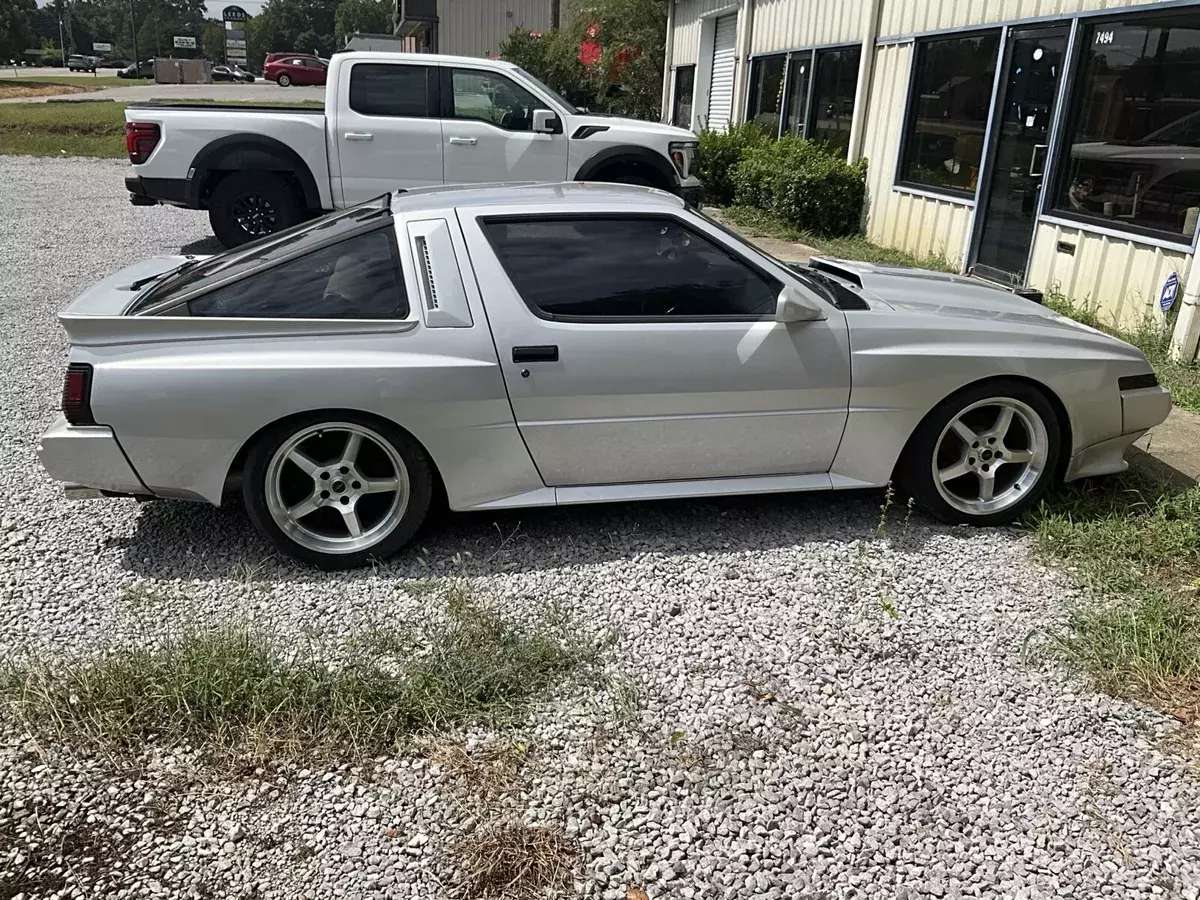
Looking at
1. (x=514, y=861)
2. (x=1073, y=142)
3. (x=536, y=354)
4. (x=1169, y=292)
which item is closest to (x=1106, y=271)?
(x=1169, y=292)

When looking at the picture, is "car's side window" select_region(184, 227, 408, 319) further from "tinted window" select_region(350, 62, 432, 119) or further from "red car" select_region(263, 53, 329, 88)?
"red car" select_region(263, 53, 329, 88)

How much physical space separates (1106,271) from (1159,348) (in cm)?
101

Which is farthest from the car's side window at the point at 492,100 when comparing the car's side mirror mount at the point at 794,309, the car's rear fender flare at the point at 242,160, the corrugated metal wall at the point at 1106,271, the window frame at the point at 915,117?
the car's side mirror mount at the point at 794,309

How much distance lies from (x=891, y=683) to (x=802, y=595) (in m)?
0.60

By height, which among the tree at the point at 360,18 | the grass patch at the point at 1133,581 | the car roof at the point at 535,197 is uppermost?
the tree at the point at 360,18

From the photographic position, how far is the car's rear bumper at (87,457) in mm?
3742

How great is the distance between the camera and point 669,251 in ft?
14.0

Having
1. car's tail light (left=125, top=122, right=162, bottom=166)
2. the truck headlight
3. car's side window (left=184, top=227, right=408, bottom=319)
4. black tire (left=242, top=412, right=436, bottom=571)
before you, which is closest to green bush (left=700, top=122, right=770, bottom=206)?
the truck headlight

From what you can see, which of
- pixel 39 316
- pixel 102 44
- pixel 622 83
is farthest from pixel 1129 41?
pixel 102 44

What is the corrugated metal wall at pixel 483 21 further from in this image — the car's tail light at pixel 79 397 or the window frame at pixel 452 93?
the car's tail light at pixel 79 397

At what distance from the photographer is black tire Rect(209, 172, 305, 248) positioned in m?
9.89

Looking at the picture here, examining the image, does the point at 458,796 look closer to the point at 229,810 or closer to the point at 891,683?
the point at 229,810

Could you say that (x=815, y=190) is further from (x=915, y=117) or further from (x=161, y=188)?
(x=161, y=188)

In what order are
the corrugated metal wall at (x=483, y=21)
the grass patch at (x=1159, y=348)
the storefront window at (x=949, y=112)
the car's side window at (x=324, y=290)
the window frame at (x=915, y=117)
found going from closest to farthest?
the car's side window at (x=324, y=290)
the grass patch at (x=1159, y=348)
the window frame at (x=915, y=117)
the storefront window at (x=949, y=112)
the corrugated metal wall at (x=483, y=21)
